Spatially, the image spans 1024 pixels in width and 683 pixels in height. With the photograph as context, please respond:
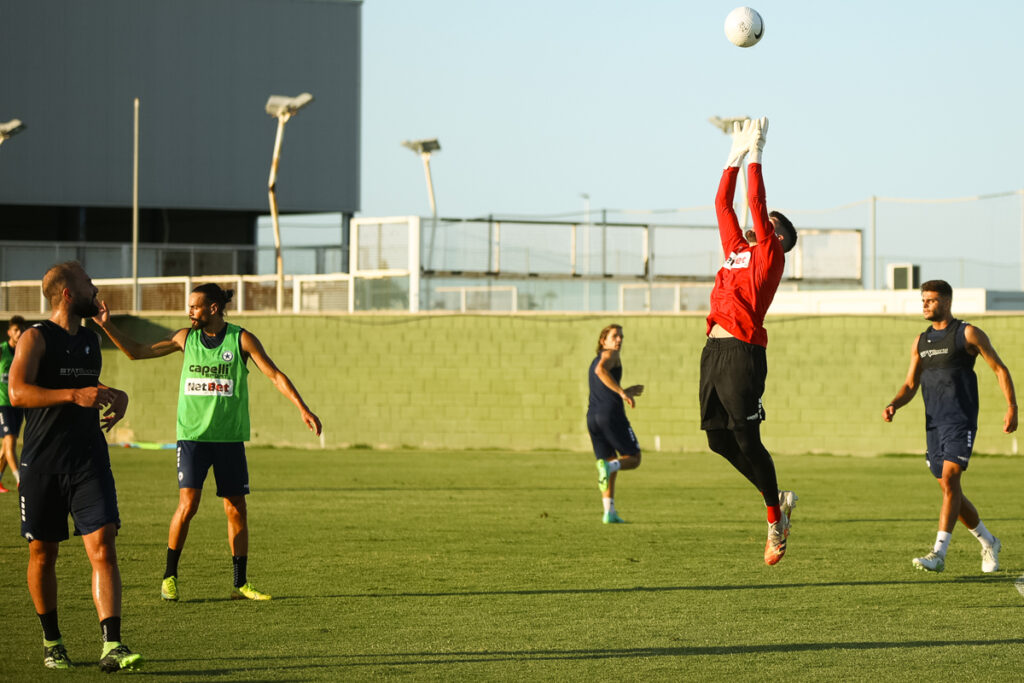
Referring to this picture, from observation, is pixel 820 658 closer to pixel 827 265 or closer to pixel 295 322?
pixel 295 322

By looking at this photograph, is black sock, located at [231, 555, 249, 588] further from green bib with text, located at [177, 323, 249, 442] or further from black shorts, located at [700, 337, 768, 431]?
black shorts, located at [700, 337, 768, 431]

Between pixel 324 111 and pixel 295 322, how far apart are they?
69.9ft

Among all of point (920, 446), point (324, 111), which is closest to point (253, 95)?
point (324, 111)

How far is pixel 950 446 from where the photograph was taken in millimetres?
10188

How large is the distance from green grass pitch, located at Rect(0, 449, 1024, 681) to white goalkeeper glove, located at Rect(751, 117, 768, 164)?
9.75 ft

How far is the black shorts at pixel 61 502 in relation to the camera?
695 cm

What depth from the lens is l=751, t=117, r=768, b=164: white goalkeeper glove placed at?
8.45m

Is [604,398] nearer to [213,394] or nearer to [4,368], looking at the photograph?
[213,394]

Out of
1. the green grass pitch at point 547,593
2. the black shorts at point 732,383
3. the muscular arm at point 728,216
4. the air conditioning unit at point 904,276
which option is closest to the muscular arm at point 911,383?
the green grass pitch at point 547,593

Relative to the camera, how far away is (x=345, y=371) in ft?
93.0

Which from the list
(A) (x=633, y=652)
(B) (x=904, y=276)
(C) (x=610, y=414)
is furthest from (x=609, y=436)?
(B) (x=904, y=276)

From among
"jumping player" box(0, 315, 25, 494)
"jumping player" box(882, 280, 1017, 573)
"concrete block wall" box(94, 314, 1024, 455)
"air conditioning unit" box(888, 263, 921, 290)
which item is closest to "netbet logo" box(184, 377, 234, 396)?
"jumping player" box(882, 280, 1017, 573)

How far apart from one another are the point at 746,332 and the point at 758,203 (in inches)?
32.2

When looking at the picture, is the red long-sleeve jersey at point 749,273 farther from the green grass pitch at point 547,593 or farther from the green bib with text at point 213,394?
the green bib with text at point 213,394
